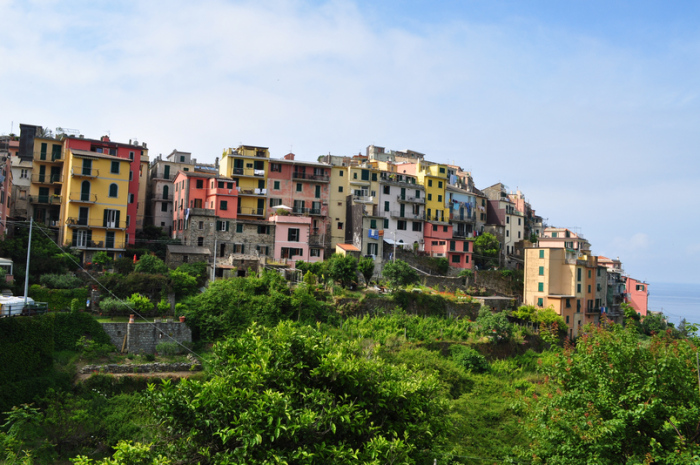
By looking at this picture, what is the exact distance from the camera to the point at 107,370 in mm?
28859

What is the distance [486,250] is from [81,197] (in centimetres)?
4394

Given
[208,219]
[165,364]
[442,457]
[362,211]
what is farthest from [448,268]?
[442,457]

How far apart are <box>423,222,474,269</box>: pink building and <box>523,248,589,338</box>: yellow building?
6.77 m

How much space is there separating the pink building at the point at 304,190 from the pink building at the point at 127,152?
13.3m

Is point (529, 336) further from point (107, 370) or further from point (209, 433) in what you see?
point (209, 433)

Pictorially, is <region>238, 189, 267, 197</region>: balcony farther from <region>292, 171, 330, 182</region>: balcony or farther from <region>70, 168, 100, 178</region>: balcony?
<region>70, 168, 100, 178</region>: balcony

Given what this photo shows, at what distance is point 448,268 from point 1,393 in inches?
1663

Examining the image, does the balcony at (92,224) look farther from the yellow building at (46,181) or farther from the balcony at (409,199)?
the balcony at (409,199)

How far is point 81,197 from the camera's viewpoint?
43.1 meters

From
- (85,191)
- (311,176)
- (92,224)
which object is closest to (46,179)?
(85,191)

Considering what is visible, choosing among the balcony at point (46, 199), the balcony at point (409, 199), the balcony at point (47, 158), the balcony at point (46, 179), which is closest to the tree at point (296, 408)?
the balcony at point (46, 199)

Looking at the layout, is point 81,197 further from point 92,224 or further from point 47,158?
point 47,158

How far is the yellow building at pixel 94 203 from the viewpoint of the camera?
4269 centimetres

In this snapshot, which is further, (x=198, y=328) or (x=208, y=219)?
(x=208, y=219)
